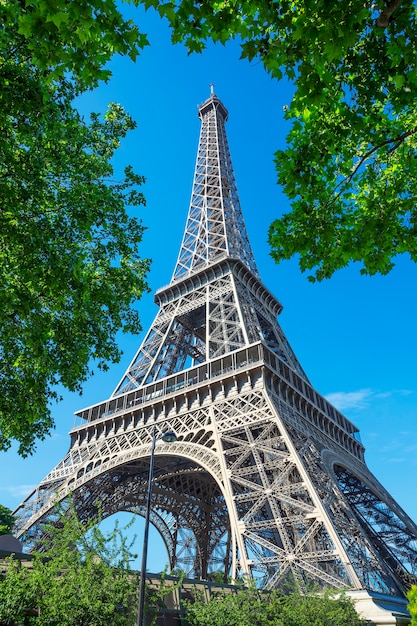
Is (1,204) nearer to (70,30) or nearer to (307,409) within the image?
(70,30)

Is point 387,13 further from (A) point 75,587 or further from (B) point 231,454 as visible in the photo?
(B) point 231,454

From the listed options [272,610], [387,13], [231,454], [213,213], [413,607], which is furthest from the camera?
[213,213]

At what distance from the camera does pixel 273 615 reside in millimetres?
14531

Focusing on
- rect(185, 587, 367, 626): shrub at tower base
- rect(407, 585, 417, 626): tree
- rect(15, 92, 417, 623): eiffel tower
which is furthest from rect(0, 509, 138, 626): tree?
rect(407, 585, 417, 626): tree

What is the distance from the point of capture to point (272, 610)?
1426 cm

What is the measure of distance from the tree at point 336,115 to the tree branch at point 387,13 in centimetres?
1

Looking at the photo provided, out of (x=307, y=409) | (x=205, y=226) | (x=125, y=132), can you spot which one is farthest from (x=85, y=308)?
(x=205, y=226)

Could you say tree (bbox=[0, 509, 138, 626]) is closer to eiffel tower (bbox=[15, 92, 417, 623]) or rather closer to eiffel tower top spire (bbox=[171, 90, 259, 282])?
eiffel tower (bbox=[15, 92, 417, 623])

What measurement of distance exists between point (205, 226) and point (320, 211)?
3897cm

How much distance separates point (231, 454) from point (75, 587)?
12.2m

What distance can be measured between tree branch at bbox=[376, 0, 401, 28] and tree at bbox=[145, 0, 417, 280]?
0.04 ft

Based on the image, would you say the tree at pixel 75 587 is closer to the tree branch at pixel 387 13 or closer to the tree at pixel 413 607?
the tree at pixel 413 607

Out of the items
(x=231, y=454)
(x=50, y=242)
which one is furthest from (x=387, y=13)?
(x=231, y=454)

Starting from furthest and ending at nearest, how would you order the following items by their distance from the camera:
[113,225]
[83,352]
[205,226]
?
[205,226], [113,225], [83,352]
